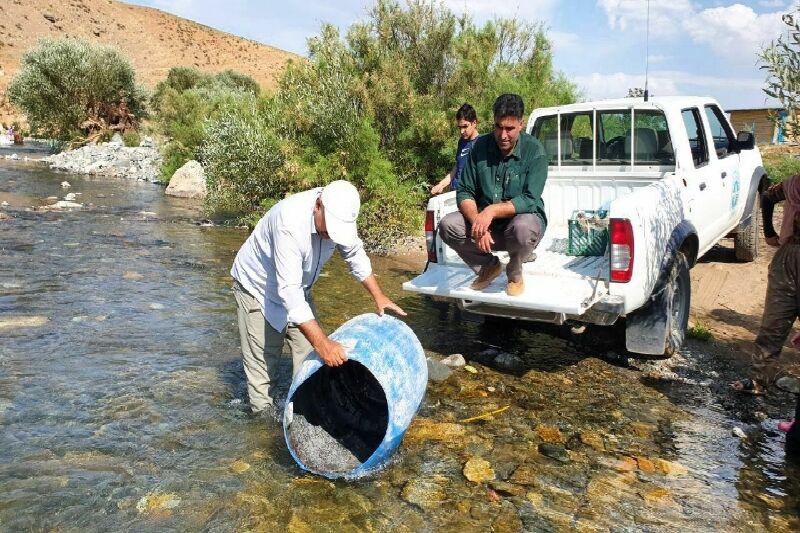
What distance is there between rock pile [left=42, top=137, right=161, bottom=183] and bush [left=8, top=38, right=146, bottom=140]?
372 centimetres

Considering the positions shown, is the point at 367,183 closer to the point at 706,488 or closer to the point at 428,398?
the point at 428,398

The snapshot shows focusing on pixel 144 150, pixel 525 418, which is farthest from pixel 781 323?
pixel 144 150

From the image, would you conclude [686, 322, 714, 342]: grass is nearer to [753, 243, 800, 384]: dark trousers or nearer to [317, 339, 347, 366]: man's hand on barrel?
[753, 243, 800, 384]: dark trousers

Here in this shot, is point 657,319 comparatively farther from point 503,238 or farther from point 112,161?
point 112,161

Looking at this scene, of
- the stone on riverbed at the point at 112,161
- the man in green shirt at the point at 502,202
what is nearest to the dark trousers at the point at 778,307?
the man in green shirt at the point at 502,202

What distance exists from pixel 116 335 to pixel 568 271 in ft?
14.5

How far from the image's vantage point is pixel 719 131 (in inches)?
290

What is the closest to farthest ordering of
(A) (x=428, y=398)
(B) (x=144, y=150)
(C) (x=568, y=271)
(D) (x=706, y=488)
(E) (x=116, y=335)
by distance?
(D) (x=706, y=488), (A) (x=428, y=398), (C) (x=568, y=271), (E) (x=116, y=335), (B) (x=144, y=150)

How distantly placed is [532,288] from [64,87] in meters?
38.0

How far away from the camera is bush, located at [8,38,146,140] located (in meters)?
35.1

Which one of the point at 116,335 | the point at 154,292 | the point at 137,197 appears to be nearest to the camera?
the point at 116,335

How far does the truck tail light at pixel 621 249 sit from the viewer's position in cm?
466

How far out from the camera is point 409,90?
527 inches

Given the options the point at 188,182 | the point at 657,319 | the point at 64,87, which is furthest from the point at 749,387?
the point at 64,87
